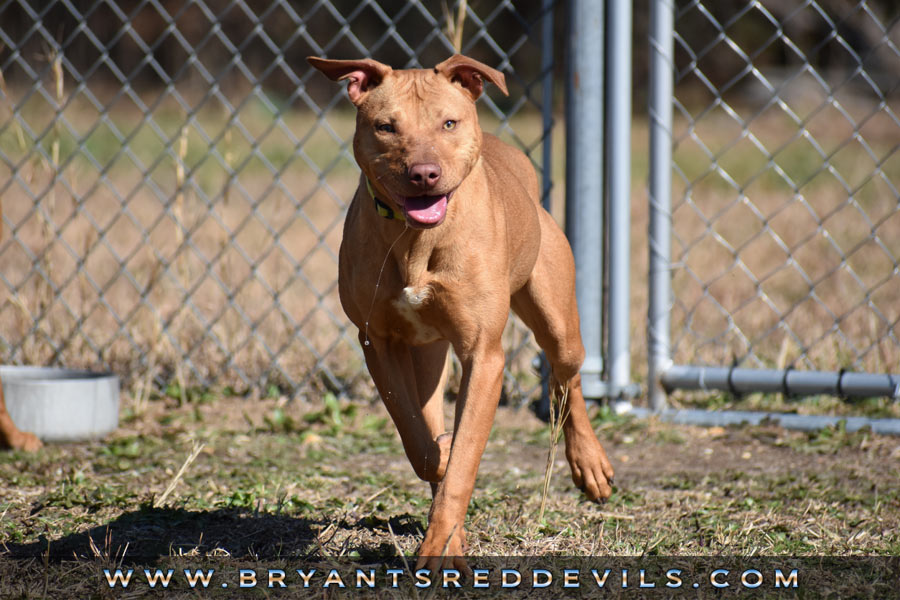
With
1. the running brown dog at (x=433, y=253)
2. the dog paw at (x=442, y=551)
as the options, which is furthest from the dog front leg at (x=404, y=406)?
the dog paw at (x=442, y=551)

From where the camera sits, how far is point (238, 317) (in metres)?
4.80

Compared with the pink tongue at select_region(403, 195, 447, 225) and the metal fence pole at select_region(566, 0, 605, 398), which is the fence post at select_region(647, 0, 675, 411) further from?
the pink tongue at select_region(403, 195, 447, 225)

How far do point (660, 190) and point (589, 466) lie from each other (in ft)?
4.03

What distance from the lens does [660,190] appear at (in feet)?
12.3


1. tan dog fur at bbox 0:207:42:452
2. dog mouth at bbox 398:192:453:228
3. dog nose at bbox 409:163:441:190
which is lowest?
tan dog fur at bbox 0:207:42:452

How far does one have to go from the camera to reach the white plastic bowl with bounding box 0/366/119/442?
367 cm

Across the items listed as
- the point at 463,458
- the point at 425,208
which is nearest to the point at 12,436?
the point at 463,458

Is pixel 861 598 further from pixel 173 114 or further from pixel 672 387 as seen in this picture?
pixel 173 114

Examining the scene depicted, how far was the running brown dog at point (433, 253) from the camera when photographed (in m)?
2.23

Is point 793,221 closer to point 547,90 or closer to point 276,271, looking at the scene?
point 547,90

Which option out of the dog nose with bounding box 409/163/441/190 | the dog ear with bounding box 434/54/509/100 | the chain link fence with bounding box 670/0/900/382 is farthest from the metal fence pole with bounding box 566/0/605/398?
the dog nose with bounding box 409/163/441/190

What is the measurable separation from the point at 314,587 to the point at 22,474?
1.46 metres

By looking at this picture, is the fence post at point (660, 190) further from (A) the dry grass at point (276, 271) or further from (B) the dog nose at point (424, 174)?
(B) the dog nose at point (424, 174)

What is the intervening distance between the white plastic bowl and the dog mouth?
1.97 meters
